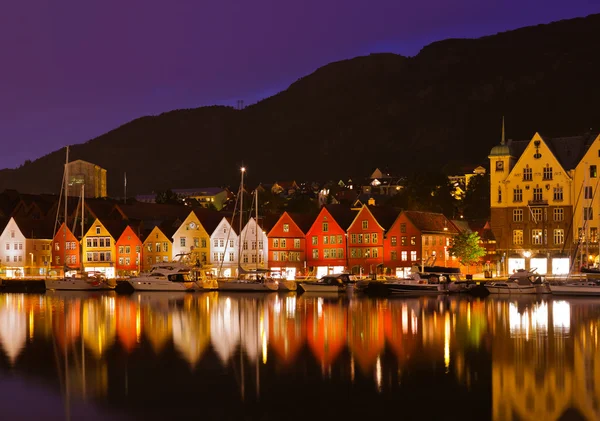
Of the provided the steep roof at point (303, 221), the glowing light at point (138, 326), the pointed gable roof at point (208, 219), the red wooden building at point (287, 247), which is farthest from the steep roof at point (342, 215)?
the glowing light at point (138, 326)

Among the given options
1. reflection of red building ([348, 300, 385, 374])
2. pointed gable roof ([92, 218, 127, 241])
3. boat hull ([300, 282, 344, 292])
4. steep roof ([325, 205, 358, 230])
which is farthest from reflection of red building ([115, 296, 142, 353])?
pointed gable roof ([92, 218, 127, 241])

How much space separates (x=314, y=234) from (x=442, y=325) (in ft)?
187

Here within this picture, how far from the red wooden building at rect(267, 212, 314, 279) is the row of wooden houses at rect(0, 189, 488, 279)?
0.13 meters

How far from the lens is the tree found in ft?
325

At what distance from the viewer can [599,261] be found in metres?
91.0

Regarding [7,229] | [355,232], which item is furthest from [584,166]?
[7,229]

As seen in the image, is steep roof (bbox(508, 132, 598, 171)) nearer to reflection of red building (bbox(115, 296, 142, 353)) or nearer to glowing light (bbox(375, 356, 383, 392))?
reflection of red building (bbox(115, 296, 142, 353))

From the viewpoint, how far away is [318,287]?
88.4 meters

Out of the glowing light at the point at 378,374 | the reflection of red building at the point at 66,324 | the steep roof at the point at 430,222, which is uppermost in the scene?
the steep roof at the point at 430,222

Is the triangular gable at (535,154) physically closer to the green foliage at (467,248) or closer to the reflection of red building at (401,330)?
the green foliage at (467,248)

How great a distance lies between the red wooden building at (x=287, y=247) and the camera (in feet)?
357

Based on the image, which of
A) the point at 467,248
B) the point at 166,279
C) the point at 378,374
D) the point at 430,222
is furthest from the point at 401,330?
the point at 430,222

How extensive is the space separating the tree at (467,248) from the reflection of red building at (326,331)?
34.9 metres

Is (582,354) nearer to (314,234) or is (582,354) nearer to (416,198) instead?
(314,234)
